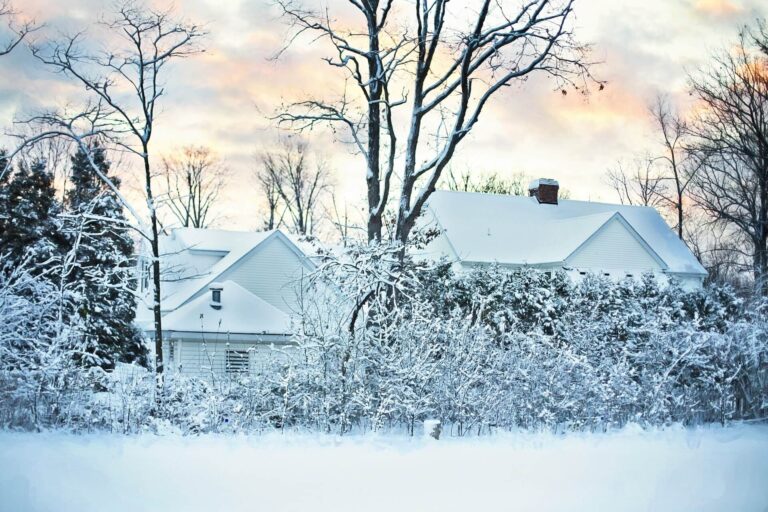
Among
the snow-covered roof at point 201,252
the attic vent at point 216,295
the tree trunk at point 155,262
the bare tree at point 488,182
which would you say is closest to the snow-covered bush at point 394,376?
the tree trunk at point 155,262

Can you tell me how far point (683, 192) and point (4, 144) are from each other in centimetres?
2607

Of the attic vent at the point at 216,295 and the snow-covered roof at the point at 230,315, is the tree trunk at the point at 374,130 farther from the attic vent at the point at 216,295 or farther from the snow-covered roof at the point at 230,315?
the attic vent at the point at 216,295

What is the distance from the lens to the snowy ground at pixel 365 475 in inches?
251

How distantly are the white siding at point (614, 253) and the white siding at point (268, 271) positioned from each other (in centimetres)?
890

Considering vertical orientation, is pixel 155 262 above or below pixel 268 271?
below

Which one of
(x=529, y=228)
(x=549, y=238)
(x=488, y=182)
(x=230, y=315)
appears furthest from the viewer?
(x=488, y=182)

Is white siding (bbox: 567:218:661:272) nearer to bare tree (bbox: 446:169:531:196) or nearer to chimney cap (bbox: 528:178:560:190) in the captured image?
chimney cap (bbox: 528:178:560:190)

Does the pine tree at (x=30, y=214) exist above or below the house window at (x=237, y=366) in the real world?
above

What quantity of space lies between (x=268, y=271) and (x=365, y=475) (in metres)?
18.0

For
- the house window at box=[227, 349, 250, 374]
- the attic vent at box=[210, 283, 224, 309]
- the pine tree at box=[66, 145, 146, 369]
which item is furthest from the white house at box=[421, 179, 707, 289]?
the house window at box=[227, 349, 250, 374]

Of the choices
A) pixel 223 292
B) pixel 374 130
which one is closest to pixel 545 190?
pixel 223 292

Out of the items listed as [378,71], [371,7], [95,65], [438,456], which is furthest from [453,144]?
[95,65]

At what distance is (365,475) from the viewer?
7.14 m

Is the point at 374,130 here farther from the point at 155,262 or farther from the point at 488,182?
the point at 488,182
